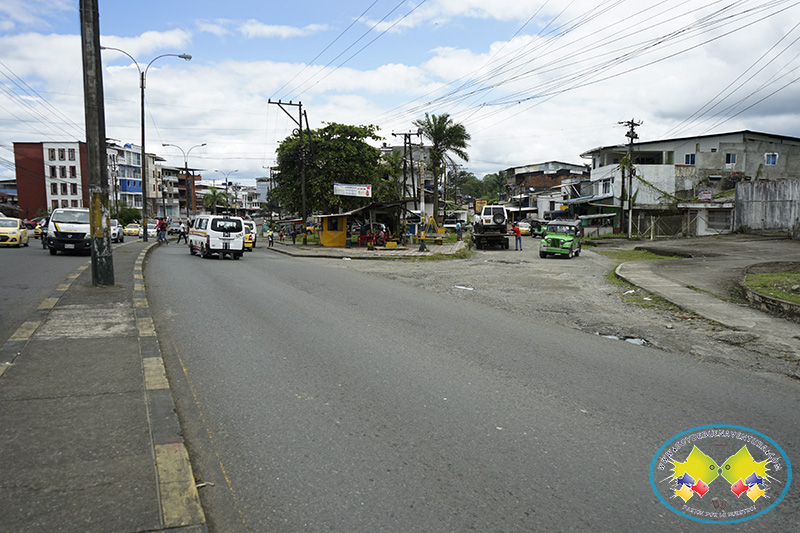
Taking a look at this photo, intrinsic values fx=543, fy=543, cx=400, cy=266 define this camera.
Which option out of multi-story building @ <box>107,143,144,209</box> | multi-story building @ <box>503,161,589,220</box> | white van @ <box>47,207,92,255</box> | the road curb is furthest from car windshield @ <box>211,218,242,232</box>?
multi-story building @ <box>107,143,144,209</box>

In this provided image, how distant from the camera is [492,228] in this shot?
35.3m

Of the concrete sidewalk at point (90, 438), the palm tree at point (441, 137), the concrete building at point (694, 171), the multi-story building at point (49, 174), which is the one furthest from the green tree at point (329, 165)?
the multi-story building at point (49, 174)

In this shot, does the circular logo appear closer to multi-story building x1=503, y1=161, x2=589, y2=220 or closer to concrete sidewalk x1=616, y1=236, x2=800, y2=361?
concrete sidewalk x1=616, y1=236, x2=800, y2=361

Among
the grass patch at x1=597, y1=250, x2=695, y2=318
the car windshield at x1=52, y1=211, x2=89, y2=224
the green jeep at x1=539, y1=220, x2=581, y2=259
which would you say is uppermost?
the car windshield at x1=52, y1=211, x2=89, y2=224

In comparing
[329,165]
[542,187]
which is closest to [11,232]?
[329,165]

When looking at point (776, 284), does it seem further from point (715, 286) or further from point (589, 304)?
point (589, 304)

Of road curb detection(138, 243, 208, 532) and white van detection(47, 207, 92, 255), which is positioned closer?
road curb detection(138, 243, 208, 532)

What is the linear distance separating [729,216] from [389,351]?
4424cm

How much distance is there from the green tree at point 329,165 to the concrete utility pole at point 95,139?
34577 mm

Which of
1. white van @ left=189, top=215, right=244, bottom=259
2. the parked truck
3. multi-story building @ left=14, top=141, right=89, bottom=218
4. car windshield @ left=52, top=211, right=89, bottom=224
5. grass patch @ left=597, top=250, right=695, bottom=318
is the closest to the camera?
grass patch @ left=597, top=250, right=695, bottom=318

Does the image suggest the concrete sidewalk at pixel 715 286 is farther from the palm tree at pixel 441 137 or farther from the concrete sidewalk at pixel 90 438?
the palm tree at pixel 441 137

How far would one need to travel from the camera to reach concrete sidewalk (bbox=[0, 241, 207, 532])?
3.11 meters

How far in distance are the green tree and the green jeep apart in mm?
22767

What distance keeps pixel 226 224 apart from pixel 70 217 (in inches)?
244
